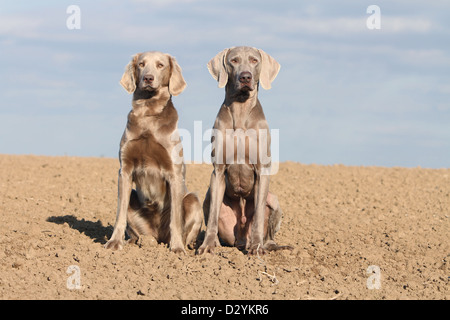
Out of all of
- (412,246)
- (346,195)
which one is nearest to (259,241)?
(412,246)

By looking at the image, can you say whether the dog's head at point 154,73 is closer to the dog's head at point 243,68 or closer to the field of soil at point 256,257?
the dog's head at point 243,68

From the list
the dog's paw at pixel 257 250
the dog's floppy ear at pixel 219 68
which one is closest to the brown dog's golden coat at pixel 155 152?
the dog's floppy ear at pixel 219 68

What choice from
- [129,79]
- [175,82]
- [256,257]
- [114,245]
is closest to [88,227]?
[114,245]

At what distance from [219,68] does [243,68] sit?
0.38 metres

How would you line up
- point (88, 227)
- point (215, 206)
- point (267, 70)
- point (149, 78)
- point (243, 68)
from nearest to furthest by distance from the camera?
1. point (149, 78)
2. point (243, 68)
3. point (215, 206)
4. point (267, 70)
5. point (88, 227)

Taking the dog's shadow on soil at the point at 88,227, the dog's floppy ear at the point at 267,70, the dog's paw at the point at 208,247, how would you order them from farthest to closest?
1. the dog's shadow on soil at the point at 88,227
2. the dog's floppy ear at the point at 267,70
3. the dog's paw at the point at 208,247

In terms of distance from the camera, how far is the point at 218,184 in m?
7.69

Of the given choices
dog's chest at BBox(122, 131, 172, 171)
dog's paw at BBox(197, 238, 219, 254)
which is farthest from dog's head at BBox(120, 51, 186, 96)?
dog's paw at BBox(197, 238, 219, 254)

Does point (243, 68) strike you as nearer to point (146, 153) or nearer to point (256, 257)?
point (146, 153)

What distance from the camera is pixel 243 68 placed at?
24.6 feet

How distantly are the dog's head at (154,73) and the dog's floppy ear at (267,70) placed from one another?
1024 mm

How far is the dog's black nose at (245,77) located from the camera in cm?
739

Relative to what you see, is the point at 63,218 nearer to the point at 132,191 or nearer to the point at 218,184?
the point at 132,191

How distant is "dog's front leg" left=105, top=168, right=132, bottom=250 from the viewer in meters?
7.43
